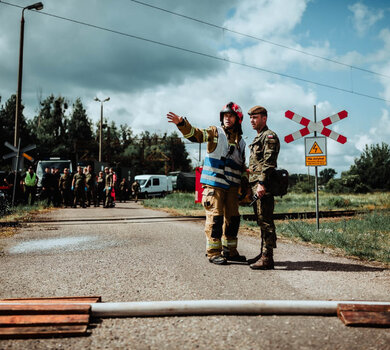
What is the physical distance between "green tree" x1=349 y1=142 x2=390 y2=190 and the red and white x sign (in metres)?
47.8

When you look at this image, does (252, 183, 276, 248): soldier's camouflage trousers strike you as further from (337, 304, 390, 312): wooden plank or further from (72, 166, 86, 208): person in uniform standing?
(72, 166, 86, 208): person in uniform standing

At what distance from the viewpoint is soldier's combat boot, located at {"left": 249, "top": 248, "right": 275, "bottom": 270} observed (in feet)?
15.1

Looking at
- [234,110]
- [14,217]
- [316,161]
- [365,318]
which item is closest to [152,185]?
[14,217]

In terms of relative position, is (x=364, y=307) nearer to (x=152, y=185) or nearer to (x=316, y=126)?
A: (x=316, y=126)

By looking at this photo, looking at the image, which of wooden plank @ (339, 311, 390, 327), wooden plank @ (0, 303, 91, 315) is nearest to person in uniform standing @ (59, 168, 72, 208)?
wooden plank @ (0, 303, 91, 315)

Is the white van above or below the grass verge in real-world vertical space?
above

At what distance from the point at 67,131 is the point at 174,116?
65.4m

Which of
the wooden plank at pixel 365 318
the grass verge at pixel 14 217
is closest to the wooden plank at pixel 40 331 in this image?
the wooden plank at pixel 365 318

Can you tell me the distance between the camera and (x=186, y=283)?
3.87 m

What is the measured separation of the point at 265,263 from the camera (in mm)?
4617

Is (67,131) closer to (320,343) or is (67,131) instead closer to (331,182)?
(331,182)

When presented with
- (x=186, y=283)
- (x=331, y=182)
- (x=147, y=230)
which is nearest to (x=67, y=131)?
(x=331, y=182)

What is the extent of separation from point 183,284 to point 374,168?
56.0m

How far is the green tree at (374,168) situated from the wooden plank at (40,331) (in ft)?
178
